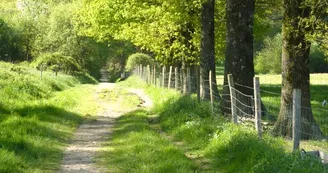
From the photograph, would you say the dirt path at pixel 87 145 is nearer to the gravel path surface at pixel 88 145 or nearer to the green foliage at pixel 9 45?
the gravel path surface at pixel 88 145

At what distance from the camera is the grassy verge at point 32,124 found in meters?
11.1

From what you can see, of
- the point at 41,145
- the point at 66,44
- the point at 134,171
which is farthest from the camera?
the point at 66,44

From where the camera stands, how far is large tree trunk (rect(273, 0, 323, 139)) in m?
13.4

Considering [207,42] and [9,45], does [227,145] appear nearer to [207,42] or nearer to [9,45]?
[207,42]

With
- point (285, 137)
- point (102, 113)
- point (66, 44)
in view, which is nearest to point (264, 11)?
point (102, 113)

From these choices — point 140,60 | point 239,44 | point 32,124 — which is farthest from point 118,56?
point 32,124

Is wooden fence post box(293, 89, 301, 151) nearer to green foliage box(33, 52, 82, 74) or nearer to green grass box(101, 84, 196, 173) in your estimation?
green grass box(101, 84, 196, 173)

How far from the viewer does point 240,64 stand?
16.6m

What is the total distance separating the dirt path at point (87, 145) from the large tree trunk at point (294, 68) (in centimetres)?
483

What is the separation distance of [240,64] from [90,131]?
5216 millimetres

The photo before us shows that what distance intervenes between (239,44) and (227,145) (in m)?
5.60

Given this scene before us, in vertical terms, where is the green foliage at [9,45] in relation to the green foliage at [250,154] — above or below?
above

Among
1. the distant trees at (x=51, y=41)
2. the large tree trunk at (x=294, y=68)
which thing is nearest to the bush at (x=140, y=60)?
the distant trees at (x=51, y=41)

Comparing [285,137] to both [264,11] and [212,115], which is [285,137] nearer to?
[212,115]
